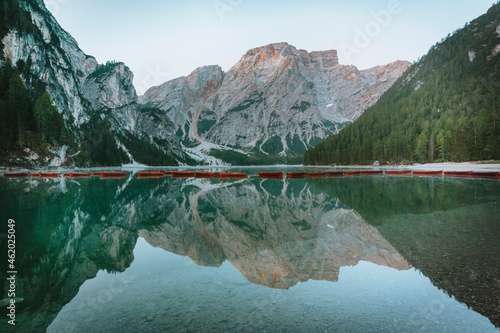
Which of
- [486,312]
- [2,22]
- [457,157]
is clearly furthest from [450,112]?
[2,22]

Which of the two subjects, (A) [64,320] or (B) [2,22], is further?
(B) [2,22]

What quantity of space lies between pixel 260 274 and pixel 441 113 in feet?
521

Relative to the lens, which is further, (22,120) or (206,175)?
(22,120)

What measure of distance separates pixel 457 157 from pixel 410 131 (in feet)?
131

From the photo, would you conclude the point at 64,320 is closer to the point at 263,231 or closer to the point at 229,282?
the point at 229,282

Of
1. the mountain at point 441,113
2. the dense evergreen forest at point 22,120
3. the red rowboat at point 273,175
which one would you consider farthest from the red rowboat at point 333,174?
the dense evergreen forest at point 22,120

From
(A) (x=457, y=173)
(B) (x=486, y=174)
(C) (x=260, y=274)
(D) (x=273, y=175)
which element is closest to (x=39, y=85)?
(D) (x=273, y=175)

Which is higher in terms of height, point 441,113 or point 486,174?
point 441,113

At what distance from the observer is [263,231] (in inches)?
644

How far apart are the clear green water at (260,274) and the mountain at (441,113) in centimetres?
10655

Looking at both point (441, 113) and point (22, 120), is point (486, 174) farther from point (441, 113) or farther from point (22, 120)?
point (22, 120)

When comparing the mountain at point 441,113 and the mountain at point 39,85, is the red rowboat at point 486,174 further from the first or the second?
the mountain at point 39,85

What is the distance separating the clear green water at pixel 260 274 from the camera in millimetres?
6758

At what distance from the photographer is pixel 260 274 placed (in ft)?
32.9
